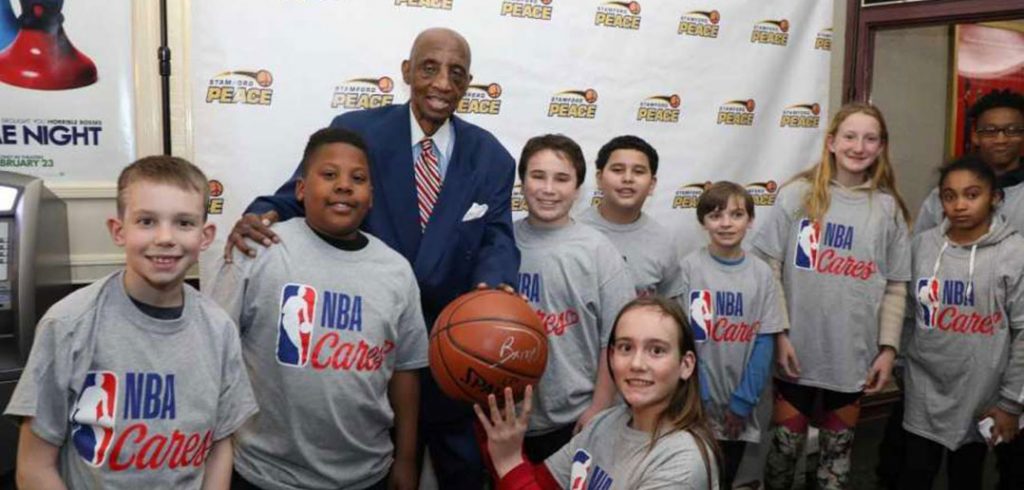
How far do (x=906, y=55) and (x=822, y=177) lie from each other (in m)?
2.02

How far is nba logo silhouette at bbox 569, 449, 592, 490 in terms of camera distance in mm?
1860

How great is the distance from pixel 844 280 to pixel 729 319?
0.49 m

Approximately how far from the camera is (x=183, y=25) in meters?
2.71

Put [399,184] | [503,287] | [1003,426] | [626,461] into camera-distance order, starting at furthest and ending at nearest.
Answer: [1003,426]
[399,184]
[503,287]
[626,461]

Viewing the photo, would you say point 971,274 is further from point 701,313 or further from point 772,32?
point 772,32

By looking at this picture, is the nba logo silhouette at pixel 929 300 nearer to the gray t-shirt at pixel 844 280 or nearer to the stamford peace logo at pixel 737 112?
the gray t-shirt at pixel 844 280

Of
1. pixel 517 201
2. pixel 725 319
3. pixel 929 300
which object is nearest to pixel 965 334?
pixel 929 300

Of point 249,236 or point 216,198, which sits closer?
point 249,236

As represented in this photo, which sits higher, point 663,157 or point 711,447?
point 663,157

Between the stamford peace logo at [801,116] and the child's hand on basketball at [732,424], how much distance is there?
5.67ft

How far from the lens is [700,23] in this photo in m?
3.73

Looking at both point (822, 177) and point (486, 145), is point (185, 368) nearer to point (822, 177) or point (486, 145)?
point (486, 145)

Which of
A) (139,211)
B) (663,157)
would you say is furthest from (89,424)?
(663,157)

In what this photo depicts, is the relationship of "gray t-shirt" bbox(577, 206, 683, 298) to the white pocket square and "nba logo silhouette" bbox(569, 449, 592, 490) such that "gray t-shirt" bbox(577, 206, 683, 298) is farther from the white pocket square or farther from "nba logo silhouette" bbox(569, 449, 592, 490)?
"nba logo silhouette" bbox(569, 449, 592, 490)
